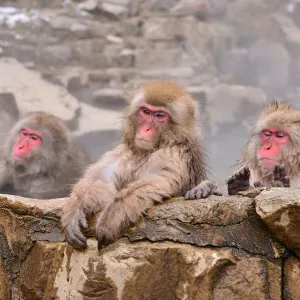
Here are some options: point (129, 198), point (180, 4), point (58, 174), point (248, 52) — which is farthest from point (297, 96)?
point (129, 198)

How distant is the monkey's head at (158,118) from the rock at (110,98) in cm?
651

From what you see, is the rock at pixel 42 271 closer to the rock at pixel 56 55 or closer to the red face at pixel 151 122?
the red face at pixel 151 122

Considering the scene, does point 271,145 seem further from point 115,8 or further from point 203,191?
point 115,8

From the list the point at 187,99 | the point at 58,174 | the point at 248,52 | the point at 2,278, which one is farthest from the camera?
the point at 248,52

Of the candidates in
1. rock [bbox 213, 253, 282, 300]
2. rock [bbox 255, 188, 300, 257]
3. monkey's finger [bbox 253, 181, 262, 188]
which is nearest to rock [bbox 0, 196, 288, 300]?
rock [bbox 213, 253, 282, 300]

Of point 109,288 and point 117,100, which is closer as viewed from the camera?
point 109,288

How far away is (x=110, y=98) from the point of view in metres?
11.4

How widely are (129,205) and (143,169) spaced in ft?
1.70

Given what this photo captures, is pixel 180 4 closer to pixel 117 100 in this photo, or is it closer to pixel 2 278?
pixel 117 100

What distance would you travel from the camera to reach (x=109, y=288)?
4113 millimetres

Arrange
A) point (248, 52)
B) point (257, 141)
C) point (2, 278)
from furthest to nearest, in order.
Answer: point (248, 52), point (257, 141), point (2, 278)

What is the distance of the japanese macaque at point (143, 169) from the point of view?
4230 millimetres

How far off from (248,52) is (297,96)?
1.37 m

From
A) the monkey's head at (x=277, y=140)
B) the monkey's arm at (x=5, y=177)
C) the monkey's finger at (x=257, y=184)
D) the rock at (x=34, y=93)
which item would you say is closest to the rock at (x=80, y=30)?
the rock at (x=34, y=93)
